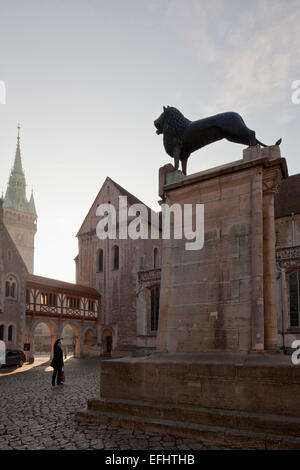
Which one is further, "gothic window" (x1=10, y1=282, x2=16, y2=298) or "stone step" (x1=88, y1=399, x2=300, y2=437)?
"gothic window" (x1=10, y1=282, x2=16, y2=298)

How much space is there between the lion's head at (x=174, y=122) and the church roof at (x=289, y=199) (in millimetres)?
22503

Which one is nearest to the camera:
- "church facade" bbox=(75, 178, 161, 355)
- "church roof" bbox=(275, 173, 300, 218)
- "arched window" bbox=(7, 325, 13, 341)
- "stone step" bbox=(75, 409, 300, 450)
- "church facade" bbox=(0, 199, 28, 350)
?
"stone step" bbox=(75, 409, 300, 450)

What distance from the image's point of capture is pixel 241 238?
616 cm

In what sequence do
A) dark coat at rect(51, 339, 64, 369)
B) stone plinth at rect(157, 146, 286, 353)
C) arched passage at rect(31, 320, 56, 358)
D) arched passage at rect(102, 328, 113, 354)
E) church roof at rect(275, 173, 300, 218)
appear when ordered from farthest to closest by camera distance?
arched passage at rect(31, 320, 56, 358) < arched passage at rect(102, 328, 113, 354) < church roof at rect(275, 173, 300, 218) < dark coat at rect(51, 339, 64, 369) < stone plinth at rect(157, 146, 286, 353)

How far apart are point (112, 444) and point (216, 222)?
3.67m

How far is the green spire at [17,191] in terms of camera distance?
77125mm

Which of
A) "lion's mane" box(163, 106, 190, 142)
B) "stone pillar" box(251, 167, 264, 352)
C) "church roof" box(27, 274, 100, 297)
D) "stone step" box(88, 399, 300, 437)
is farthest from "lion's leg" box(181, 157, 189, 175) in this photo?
"church roof" box(27, 274, 100, 297)

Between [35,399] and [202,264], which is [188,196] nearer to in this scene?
[202,264]

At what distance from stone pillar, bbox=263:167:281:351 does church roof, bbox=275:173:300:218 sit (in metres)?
22.9

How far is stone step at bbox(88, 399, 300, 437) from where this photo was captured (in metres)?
4.66

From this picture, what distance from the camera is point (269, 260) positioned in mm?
6094

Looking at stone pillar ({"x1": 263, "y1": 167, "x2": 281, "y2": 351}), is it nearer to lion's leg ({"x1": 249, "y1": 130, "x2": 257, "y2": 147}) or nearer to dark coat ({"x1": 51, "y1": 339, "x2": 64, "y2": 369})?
lion's leg ({"x1": 249, "y1": 130, "x2": 257, "y2": 147})

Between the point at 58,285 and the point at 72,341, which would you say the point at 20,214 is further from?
the point at 58,285

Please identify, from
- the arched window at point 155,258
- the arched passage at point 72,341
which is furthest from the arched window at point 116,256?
the arched passage at point 72,341
